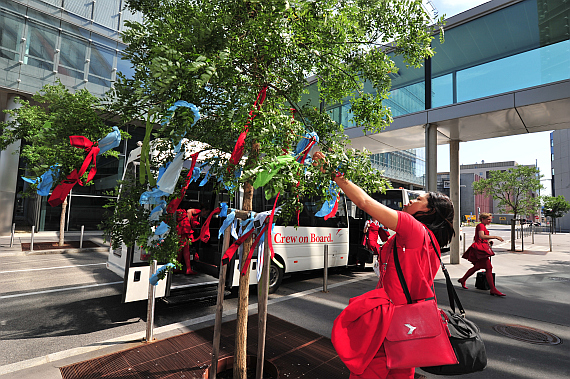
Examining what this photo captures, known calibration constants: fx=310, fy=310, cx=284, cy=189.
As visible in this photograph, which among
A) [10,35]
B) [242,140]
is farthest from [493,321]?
[10,35]

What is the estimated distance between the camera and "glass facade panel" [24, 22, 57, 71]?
53.5 ft

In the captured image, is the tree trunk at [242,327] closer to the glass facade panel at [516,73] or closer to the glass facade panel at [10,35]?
the glass facade panel at [516,73]

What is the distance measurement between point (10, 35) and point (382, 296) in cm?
2171

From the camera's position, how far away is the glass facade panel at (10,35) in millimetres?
15500

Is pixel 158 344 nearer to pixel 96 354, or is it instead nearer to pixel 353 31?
pixel 96 354

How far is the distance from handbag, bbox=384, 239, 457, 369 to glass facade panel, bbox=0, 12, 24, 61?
21275 mm

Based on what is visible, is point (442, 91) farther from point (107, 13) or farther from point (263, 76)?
point (107, 13)

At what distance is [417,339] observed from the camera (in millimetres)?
1798

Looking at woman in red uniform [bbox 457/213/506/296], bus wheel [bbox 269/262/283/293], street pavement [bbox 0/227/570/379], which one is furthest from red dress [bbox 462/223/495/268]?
bus wheel [bbox 269/262/283/293]

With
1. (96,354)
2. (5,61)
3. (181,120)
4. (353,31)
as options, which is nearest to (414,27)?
(353,31)

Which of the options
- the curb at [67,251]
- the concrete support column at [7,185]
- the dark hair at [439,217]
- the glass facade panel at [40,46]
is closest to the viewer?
the dark hair at [439,217]

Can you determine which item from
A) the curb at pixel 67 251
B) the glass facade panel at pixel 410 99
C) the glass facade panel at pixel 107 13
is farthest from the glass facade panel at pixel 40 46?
the glass facade panel at pixel 410 99

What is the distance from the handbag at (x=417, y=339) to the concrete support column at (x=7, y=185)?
67.2 feet

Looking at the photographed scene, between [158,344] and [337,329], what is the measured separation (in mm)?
3191
